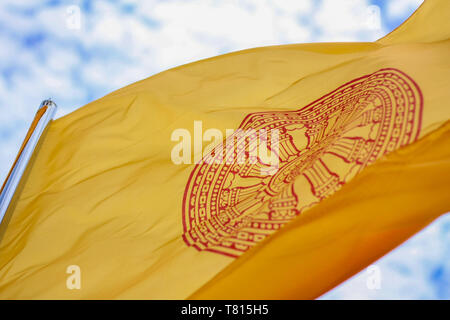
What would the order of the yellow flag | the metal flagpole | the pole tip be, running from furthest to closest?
the pole tip < the metal flagpole < the yellow flag

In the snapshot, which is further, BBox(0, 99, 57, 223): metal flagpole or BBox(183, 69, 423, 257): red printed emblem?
BBox(0, 99, 57, 223): metal flagpole

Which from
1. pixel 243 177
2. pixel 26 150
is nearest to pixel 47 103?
pixel 26 150

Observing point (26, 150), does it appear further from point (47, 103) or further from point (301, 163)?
point (301, 163)

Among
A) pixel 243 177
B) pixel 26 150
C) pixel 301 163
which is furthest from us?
pixel 26 150

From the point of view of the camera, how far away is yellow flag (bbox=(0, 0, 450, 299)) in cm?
329

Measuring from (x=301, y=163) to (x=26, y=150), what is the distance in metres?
2.81

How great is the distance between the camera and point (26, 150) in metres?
4.64

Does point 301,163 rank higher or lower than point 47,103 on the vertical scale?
lower

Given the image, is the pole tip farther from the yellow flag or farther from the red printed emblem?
the red printed emblem

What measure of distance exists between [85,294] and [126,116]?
2336 millimetres

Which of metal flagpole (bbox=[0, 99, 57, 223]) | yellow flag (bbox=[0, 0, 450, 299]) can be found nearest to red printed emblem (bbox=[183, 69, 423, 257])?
yellow flag (bbox=[0, 0, 450, 299])

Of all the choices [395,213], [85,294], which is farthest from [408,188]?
[85,294]

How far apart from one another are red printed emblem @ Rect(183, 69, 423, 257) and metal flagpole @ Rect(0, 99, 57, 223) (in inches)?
63.1

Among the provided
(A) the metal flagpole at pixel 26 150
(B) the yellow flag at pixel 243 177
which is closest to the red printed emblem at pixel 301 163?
(B) the yellow flag at pixel 243 177
